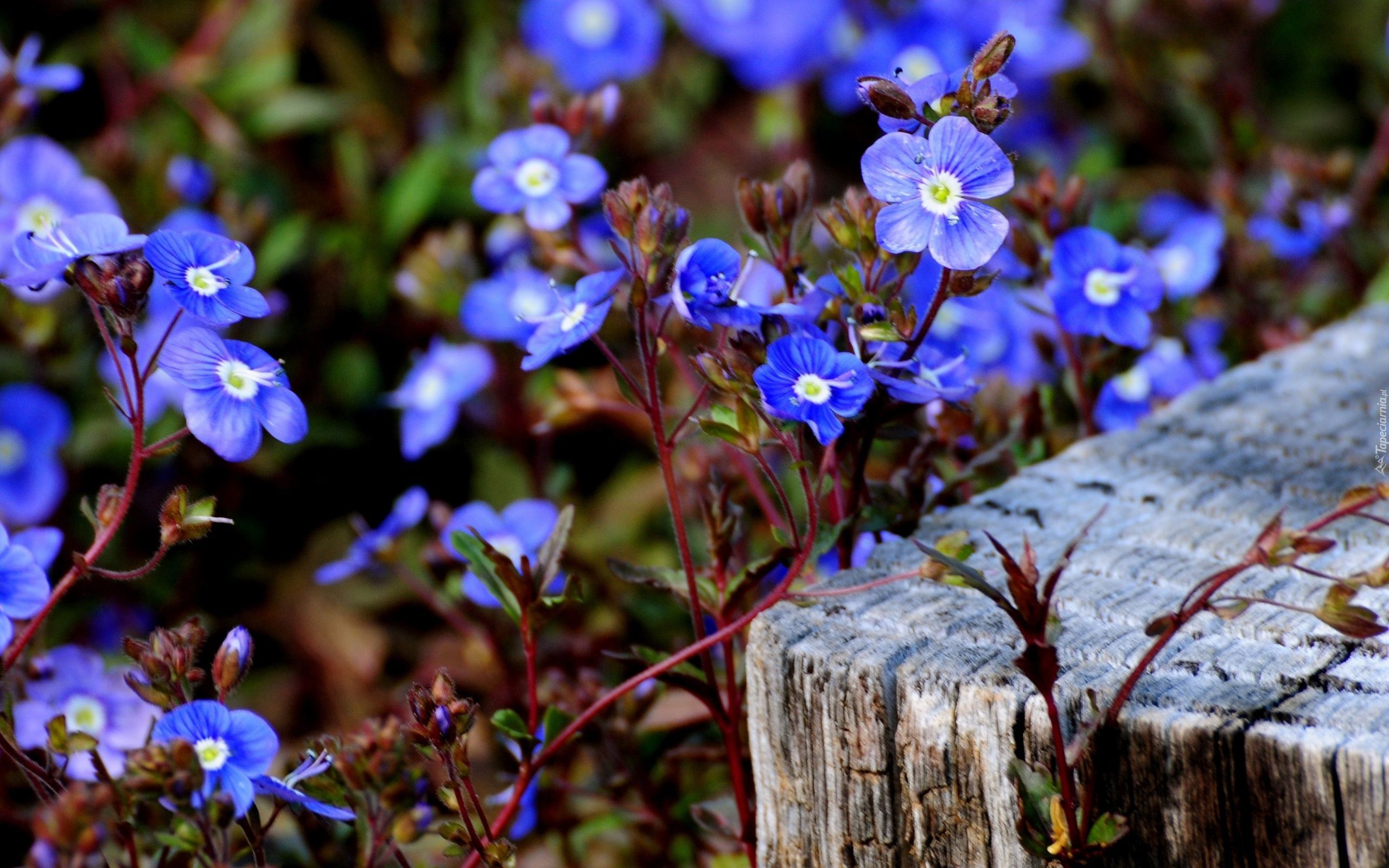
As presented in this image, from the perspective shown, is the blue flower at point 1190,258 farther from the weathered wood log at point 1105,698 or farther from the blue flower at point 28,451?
the blue flower at point 28,451

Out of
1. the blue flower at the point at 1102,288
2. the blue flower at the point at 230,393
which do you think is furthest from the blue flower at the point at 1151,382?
the blue flower at the point at 230,393

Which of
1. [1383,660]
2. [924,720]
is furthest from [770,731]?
[1383,660]

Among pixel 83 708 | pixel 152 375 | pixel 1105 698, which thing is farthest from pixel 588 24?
pixel 1105 698

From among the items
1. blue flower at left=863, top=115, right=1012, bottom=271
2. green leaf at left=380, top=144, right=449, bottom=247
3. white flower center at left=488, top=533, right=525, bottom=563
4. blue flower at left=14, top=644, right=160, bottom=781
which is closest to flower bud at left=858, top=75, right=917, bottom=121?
blue flower at left=863, top=115, right=1012, bottom=271

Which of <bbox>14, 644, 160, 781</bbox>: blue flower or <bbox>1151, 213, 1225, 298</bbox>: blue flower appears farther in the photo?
<bbox>1151, 213, 1225, 298</bbox>: blue flower

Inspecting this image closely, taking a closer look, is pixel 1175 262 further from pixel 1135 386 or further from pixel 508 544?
pixel 508 544

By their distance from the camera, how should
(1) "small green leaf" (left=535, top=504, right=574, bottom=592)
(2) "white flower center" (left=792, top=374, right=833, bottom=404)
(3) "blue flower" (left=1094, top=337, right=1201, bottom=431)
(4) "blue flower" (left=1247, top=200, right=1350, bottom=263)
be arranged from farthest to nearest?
1. (4) "blue flower" (left=1247, top=200, right=1350, bottom=263)
2. (3) "blue flower" (left=1094, top=337, right=1201, bottom=431)
3. (1) "small green leaf" (left=535, top=504, right=574, bottom=592)
4. (2) "white flower center" (left=792, top=374, right=833, bottom=404)

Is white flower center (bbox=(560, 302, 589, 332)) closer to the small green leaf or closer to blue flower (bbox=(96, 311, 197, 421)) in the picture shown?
the small green leaf

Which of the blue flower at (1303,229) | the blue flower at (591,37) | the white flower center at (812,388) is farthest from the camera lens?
the blue flower at (591,37)
